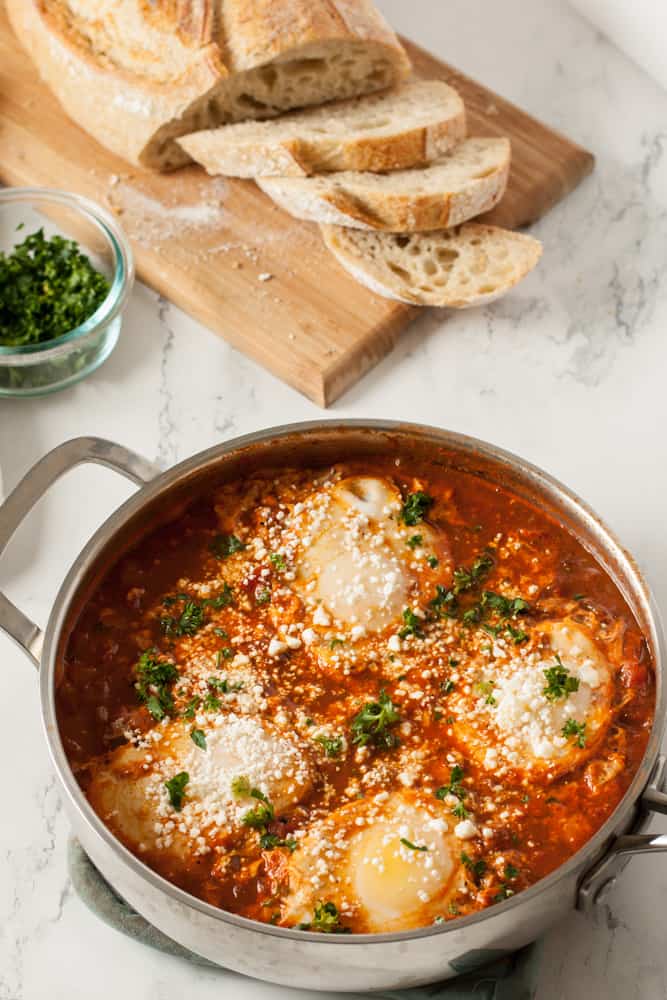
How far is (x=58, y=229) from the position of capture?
10.7 feet

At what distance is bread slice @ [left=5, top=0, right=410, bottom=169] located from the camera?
10.3 ft

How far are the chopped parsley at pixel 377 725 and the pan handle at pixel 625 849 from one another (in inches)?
16.0

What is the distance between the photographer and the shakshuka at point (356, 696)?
200cm

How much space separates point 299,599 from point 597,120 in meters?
2.00

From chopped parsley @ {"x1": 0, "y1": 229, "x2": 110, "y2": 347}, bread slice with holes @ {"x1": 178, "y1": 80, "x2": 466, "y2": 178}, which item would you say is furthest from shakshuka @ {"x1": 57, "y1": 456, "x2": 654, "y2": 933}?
bread slice with holes @ {"x1": 178, "y1": 80, "x2": 466, "y2": 178}

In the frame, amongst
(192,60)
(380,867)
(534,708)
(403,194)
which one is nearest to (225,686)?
(380,867)

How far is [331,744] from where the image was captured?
2.12 m

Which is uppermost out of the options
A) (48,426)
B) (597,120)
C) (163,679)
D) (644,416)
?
(597,120)

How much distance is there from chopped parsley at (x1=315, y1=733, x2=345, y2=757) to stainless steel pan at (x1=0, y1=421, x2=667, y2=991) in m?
0.37

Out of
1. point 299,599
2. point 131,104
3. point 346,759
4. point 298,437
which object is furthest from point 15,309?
point 346,759

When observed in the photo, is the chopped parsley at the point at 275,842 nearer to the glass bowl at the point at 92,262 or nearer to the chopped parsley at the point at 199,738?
the chopped parsley at the point at 199,738

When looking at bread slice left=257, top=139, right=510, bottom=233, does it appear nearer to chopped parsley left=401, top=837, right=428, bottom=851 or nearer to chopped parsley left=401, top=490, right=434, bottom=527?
chopped parsley left=401, top=490, right=434, bottom=527

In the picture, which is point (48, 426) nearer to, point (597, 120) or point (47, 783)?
point (47, 783)

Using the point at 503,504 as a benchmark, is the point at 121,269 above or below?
below
